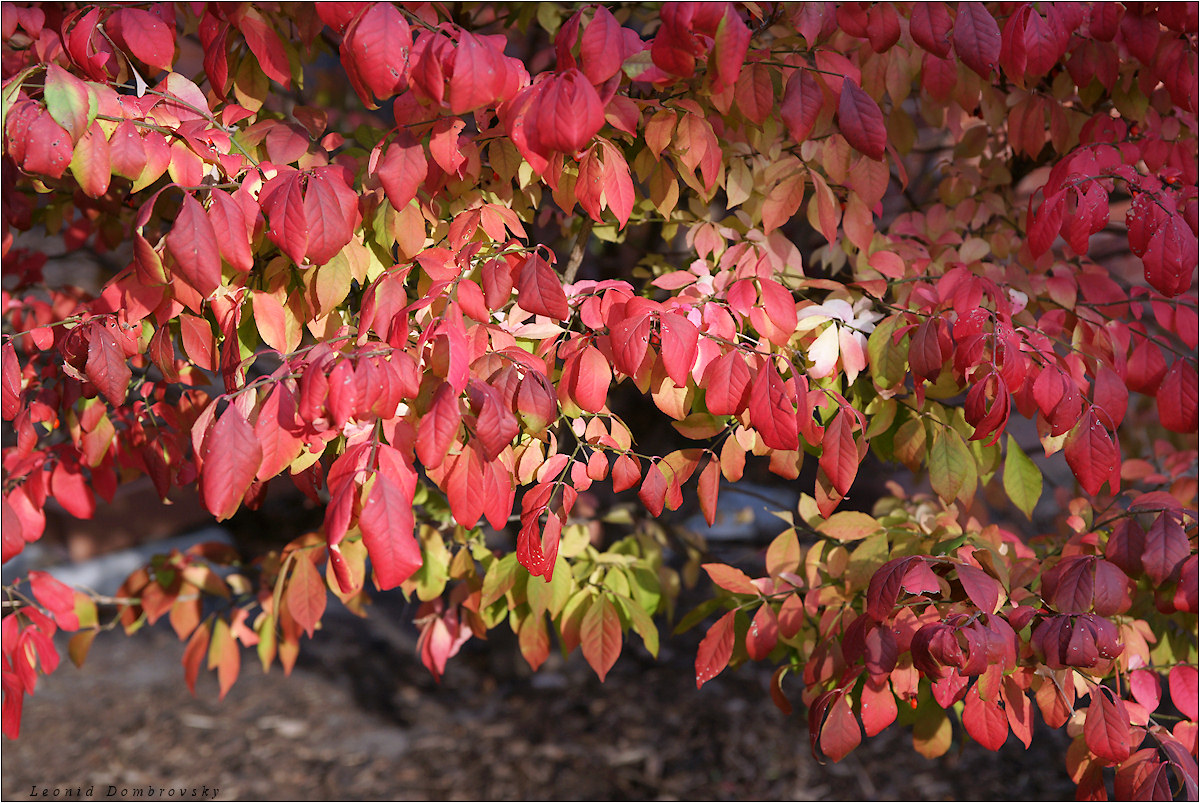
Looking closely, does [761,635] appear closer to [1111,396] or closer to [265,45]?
[1111,396]

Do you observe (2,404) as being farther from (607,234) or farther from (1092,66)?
(1092,66)

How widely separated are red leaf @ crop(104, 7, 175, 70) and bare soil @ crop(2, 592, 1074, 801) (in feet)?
5.88

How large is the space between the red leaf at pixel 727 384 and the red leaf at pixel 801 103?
1.16ft

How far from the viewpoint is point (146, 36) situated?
1.11 meters

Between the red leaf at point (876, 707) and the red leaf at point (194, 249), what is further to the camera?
the red leaf at point (876, 707)

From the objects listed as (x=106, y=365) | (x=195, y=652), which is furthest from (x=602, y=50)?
(x=195, y=652)

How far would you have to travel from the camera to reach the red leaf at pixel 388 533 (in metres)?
0.80

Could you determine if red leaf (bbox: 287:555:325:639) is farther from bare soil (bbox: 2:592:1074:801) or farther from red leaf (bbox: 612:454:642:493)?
bare soil (bbox: 2:592:1074:801)

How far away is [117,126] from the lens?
1054 mm

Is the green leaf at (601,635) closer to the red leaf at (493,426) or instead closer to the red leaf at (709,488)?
the red leaf at (709,488)

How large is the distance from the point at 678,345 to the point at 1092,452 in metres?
0.67

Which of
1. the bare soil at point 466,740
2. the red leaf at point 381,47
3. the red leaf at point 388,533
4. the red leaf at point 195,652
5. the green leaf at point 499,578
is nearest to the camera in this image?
the red leaf at point 388,533

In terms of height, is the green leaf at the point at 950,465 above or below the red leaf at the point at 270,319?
below

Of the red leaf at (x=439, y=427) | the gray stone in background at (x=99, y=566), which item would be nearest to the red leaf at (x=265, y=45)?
the red leaf at (x=439, y=427)
